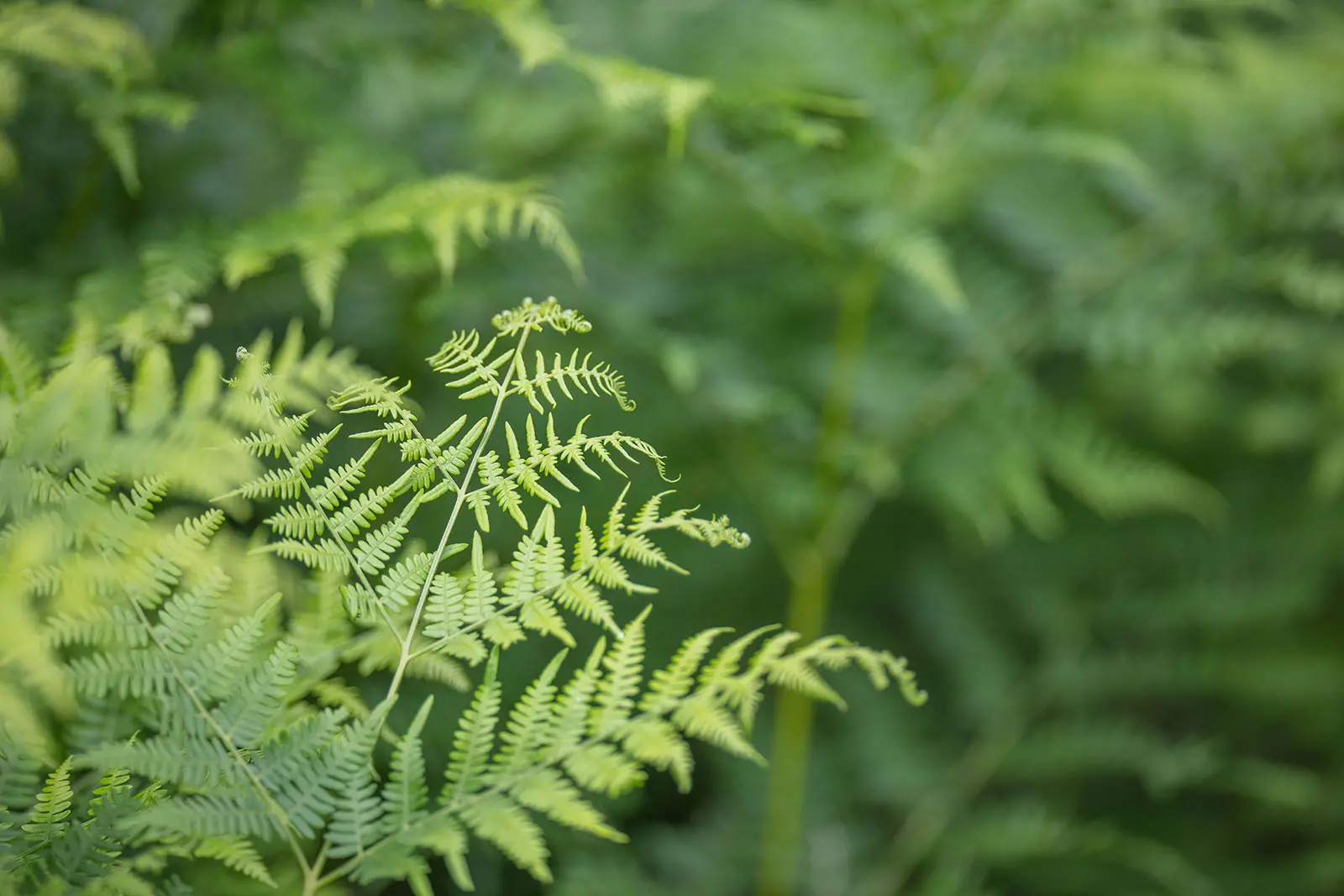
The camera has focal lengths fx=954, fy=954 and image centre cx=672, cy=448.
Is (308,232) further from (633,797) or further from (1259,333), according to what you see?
(1259,333)

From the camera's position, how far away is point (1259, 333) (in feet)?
4.77

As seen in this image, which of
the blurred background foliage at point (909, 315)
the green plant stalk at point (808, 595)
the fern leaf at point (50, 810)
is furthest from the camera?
the green plant stalk at point (808, 595)

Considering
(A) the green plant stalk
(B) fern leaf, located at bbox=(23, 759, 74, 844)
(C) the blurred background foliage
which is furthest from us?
(A) the green plant stalk

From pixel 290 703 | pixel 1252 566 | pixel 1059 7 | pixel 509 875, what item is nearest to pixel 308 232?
pixel 290 703

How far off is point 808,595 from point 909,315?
56cm

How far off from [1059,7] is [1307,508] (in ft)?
3.59

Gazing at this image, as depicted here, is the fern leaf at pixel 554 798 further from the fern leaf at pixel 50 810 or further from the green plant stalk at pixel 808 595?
the green plant stalk at pixel 808 595

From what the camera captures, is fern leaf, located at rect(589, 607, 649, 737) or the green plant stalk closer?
fern leaf, located at rect(589, 607, 649, 737)

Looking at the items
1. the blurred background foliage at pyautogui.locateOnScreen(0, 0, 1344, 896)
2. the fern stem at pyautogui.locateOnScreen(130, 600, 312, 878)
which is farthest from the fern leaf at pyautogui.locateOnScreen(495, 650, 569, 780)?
the blurred background foliage at pyautogui.locateOnScreen(0, 0, 1344, 896)

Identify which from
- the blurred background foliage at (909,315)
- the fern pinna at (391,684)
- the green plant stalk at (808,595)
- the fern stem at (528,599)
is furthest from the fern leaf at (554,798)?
the green plant stalk at (808,595)

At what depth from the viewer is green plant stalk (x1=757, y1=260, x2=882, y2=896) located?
1.45 metres

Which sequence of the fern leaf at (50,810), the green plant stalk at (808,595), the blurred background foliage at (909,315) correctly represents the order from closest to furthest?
the fern leaf at (50,810)
the blurred background foliage at (909,315)
the green plant stalk at (808,595)

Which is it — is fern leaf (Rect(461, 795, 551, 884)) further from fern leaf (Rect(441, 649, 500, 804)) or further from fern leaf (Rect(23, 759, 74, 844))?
fern leaf (Rect(23, 759, 74, 844))

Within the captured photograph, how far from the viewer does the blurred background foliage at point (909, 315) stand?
1268 millimetres
